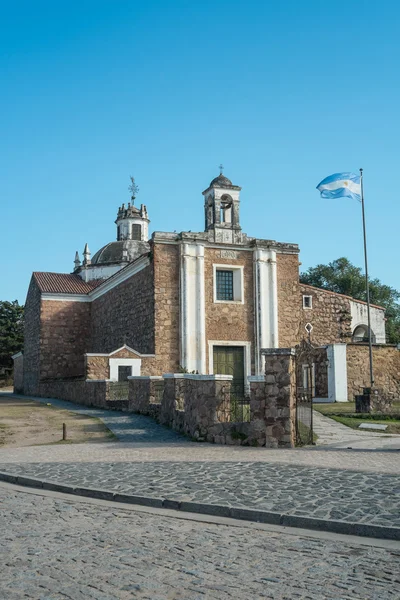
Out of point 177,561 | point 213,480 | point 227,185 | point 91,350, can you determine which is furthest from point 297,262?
point 177,561

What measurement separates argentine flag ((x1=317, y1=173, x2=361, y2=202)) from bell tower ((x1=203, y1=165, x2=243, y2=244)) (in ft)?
15.9

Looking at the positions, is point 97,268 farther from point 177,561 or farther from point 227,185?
point 177,561

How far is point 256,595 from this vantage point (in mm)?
4352

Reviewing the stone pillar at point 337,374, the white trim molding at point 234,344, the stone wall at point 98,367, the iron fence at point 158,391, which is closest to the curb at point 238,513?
the iron fence at point 158,391

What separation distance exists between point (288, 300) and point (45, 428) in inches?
584

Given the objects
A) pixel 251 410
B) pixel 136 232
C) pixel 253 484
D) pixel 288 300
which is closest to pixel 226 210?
pixel 288 300

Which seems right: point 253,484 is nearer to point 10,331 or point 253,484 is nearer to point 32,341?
point 32,341

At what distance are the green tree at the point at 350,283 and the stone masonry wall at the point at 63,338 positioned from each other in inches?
1203

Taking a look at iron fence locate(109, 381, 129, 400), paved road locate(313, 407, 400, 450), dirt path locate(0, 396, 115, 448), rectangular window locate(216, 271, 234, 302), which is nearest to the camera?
paved road locate(313, 407, 400, 450)

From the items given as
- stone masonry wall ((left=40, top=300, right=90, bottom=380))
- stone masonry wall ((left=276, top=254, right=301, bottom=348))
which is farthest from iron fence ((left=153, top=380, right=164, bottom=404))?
stone masonry wall ((left=40, top=300, right=90, bottom=380))

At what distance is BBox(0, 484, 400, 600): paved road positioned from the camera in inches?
175

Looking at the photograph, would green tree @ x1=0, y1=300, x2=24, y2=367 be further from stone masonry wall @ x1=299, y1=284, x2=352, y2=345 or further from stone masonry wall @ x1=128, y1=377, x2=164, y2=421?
stone masonry wall @ x1=128, y1=377, x2=164, y2=421

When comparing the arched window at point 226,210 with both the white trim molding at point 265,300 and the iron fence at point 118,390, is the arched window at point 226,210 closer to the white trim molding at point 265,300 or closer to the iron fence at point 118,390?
the white trim molding at point 265,300

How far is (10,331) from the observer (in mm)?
63750
